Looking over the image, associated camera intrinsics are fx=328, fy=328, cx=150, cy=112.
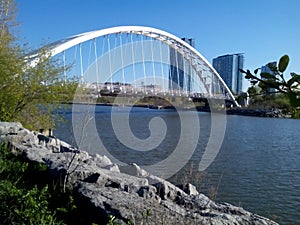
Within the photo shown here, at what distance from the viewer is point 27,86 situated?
10781mm

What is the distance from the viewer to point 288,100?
40.8 inches

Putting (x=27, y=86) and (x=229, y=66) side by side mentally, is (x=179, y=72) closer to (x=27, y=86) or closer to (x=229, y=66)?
(x=27, y=86)

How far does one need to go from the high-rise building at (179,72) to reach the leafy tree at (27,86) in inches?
1126

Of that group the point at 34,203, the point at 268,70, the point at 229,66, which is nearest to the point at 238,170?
the point at 34,203

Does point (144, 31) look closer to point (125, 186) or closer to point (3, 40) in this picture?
point (3, 40)

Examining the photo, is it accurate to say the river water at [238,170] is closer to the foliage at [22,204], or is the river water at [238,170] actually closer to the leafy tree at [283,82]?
the foliage at [22,204]

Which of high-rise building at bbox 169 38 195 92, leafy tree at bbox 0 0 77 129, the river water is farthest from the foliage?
high-rise building at bbox 169 38 195 92

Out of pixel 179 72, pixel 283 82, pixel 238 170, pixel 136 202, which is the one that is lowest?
pixel 238 170

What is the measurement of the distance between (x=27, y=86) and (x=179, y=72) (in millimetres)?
34741

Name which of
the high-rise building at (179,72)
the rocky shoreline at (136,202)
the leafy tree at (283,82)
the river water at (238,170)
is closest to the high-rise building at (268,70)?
the leafy tree at (283,82)

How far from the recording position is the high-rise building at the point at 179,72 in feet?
133

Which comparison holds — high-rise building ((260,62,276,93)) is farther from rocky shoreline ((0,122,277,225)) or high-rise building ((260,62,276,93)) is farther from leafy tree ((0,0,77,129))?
leafy tree ((0,0,77,129))

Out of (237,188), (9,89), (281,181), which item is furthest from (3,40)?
(281,181)

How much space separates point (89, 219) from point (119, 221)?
0.46 metres
